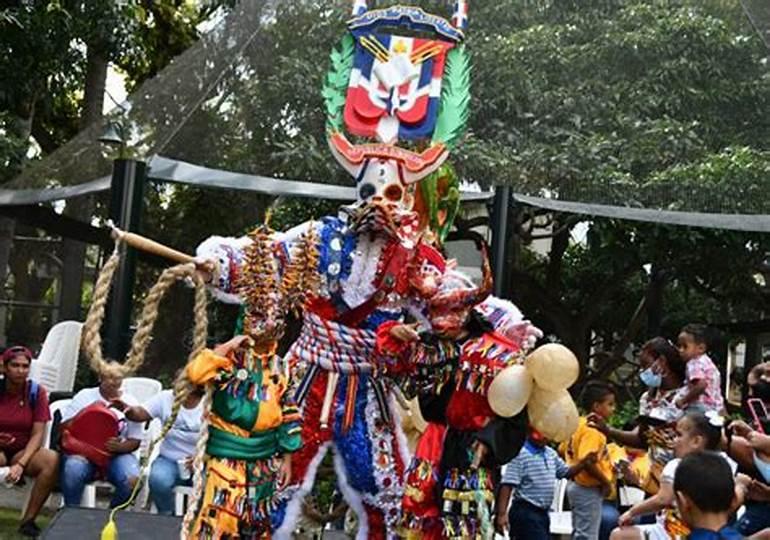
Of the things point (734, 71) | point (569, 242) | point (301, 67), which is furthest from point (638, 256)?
point (301, 67)

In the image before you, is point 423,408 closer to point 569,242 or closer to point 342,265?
point 342,265

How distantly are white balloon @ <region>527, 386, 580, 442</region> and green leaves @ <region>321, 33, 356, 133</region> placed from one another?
170cm

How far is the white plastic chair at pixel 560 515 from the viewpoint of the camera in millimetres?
6246

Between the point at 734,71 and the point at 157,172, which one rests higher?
the point at 734,71

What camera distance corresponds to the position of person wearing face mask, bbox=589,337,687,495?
573cm

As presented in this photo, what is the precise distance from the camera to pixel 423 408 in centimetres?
436

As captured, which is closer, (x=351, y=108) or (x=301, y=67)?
(x=351, y=108)

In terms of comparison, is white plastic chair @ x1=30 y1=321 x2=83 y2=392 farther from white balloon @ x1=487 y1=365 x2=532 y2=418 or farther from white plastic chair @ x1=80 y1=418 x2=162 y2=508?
white balloon @ x1=487 y1=365 x2=532 y2=418

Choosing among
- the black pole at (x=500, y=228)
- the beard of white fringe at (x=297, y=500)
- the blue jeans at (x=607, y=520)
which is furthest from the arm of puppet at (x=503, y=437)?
the black pole at (x=500, y=228)

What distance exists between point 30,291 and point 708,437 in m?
6.97

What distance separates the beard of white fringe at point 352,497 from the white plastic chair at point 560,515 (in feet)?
6.15

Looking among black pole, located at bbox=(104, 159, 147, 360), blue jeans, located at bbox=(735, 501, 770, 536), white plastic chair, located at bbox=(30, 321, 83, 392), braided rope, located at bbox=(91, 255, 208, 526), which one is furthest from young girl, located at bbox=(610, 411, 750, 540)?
white plastic chair, located at bbox=(30, 321, 83, 392)

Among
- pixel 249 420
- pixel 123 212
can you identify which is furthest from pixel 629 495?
pixel 123 212

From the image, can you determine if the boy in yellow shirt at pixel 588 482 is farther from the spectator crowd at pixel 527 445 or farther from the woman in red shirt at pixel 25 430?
the woman in red shirt at pixel 25 430
